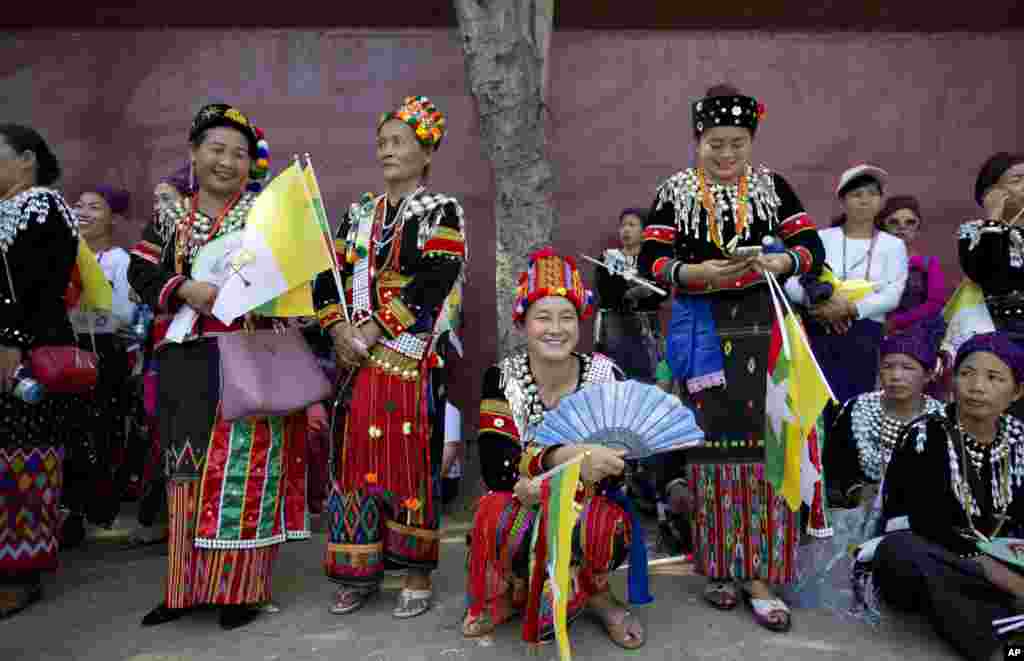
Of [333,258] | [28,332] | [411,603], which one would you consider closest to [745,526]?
[411,603]

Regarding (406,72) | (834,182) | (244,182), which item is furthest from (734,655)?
(406,72)

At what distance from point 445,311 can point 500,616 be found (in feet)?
4.33

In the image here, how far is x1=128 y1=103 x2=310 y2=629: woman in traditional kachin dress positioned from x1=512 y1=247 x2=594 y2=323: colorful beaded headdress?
114cm

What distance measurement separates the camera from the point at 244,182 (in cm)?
375

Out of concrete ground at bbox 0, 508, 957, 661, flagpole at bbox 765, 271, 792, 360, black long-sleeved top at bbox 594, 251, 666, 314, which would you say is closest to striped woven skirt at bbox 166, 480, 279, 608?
concrete ground at bbox 0, 508, 957, 661

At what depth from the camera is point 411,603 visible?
360 cm

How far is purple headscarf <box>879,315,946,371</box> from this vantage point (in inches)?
171

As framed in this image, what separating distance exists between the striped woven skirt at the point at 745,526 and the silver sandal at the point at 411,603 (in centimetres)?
117

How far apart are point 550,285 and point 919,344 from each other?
2.19 m

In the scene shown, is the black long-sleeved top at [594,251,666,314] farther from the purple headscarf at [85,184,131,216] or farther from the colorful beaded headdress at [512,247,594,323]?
the purple headscarf at [85,184,131,216]

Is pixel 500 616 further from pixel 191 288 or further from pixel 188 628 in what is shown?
pixel 191 288

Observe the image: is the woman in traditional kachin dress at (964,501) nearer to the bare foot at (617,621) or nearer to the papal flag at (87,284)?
the bare foot at (617,621)

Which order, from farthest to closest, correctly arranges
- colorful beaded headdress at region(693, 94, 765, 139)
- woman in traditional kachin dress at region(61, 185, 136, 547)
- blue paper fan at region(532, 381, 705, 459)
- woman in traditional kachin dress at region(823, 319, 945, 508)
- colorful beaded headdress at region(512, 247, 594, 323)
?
1. woman in traditional kachin dress at region(61, 185, 136, 547)
2. woman in traditional kachin dress at region(823, 319, 945, 508)
3. colorful beaded headdress at region(693, 94, 765, 139)
4. colorful beaded headdress at region(512, 247, 594, 323)
5. blue paper fan at region(532, 381, 705, 459)

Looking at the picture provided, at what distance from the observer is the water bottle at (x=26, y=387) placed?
3619 mm
